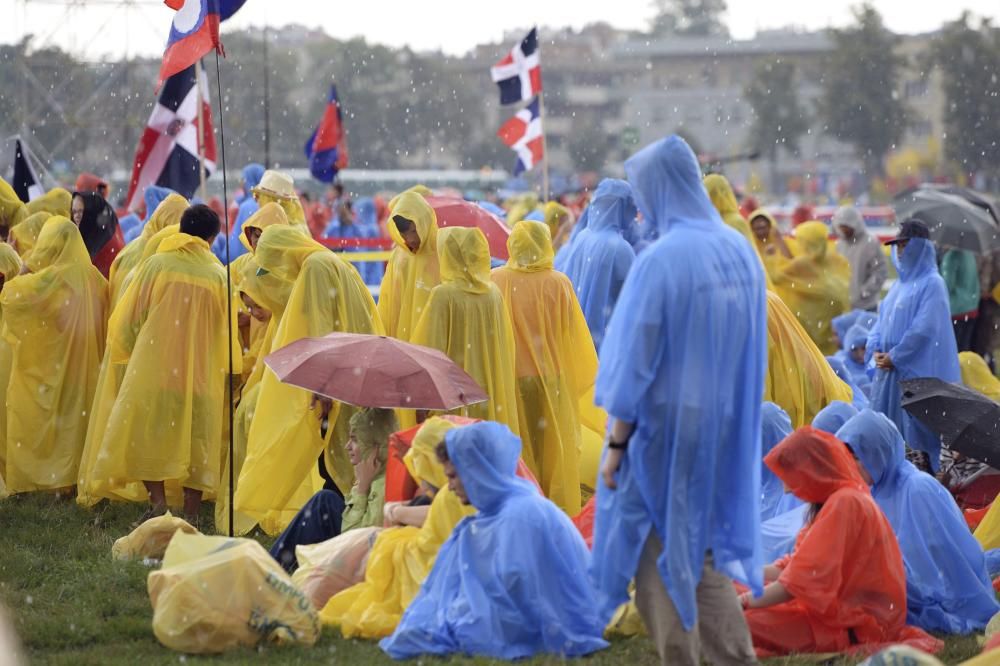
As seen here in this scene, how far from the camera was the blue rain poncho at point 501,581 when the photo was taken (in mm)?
6059

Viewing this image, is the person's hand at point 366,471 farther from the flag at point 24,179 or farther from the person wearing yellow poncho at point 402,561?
the flag at point 24,179

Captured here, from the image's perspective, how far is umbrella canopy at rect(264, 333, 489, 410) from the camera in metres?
6.92

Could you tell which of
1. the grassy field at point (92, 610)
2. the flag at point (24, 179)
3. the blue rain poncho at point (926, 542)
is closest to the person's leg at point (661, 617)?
the grassy field at point (92, 610)

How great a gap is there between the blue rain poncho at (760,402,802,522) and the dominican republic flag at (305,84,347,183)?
35.5 ft

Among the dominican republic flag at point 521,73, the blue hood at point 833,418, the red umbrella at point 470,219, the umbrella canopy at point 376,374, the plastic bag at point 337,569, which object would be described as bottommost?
the plastic bag at point 337,569

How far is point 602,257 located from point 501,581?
3.86 metres

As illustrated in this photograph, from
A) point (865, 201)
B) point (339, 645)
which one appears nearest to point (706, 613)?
point (339, 645)

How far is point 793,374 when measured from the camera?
8.73 meters

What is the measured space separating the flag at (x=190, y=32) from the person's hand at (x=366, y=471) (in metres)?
2.34

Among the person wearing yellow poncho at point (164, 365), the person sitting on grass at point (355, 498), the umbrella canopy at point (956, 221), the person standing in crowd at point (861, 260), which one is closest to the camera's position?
the person sitting on grass at point (355, 498)

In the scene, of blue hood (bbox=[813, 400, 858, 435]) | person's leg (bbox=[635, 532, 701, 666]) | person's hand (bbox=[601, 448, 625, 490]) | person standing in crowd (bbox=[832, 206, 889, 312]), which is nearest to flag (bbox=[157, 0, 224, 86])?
blue hood (bbox=[813, 400, 858, 435])

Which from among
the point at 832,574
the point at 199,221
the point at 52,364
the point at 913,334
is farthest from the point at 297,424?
the point at 913,334

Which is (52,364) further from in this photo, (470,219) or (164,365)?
(470,219)

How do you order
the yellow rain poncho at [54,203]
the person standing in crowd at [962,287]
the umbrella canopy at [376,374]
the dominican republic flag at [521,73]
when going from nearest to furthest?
the umbrella canopy at [376,374] < the yellow rain poncho at [54,203] < the person standing in crowd at [962,287] < the dominican republic flag at [521,73]
